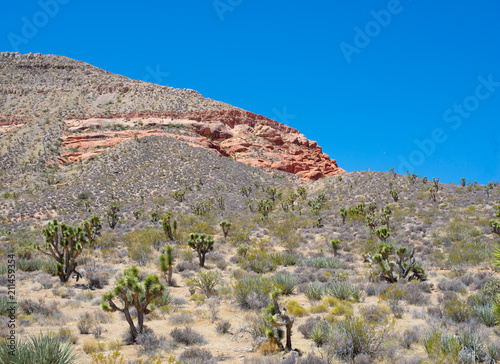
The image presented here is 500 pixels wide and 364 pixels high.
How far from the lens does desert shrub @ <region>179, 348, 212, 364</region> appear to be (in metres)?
5.92

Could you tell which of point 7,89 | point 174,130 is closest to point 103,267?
point 174,130

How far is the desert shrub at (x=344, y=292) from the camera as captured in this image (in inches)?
396

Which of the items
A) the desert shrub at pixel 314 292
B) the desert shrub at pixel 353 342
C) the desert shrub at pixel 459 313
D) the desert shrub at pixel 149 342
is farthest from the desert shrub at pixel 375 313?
the desert shrub at pixel 149 342

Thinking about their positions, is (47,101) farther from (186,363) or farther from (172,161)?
(186,363)

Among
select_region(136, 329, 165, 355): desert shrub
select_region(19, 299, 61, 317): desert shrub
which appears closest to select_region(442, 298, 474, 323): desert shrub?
select_region(136, 329, 165, 355): desert shrub

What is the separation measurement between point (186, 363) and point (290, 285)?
5.75 m

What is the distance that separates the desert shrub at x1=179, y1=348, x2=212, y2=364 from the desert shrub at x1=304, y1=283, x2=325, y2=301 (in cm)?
474

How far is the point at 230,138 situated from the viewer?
69.1 metres

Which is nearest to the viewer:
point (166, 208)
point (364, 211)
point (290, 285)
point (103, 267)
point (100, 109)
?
point (290, 285)

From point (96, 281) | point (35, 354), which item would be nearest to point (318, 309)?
point (35, 354)

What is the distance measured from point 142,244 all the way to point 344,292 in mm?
13801

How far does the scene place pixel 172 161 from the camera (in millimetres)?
49094

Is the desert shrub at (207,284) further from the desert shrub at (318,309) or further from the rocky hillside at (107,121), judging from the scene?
the rocky hillside at (107,121)

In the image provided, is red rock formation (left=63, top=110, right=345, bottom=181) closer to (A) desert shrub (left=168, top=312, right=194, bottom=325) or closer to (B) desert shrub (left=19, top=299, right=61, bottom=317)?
(B) desert shrub (left=19, top=299, right=61, bottom=317)
